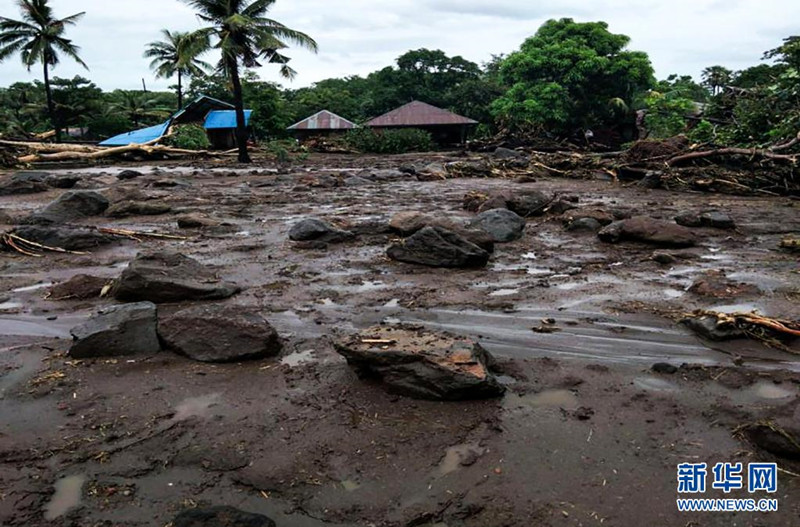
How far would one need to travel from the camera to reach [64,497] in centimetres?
279

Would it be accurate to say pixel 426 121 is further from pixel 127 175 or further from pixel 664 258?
pixel 664 258

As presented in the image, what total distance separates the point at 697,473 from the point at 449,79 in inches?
1725

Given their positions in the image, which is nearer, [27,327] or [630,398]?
[630,398]

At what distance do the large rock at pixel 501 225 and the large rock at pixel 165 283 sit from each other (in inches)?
145

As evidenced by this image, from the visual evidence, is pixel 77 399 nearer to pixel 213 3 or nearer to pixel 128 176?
pixel 128 176

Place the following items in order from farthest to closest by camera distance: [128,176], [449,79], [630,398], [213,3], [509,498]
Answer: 1. [449,79]
2. [213,3]
3. [128,176]
4. [630,398]
5. [509,498]

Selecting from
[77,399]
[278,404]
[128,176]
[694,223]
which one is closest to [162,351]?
[77,399]

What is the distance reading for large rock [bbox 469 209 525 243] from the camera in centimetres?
810

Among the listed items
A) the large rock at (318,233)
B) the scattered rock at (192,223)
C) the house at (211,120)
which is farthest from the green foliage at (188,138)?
the large rock at (318,233)

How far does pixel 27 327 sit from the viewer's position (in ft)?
16.3

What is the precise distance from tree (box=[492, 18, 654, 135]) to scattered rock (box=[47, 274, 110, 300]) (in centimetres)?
2867

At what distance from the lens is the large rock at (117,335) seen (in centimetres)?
423

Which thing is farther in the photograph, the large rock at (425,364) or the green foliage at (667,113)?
the green foliage at (667,113)

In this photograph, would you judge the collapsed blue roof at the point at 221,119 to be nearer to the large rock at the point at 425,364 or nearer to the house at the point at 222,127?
the house at the point at 222,127
